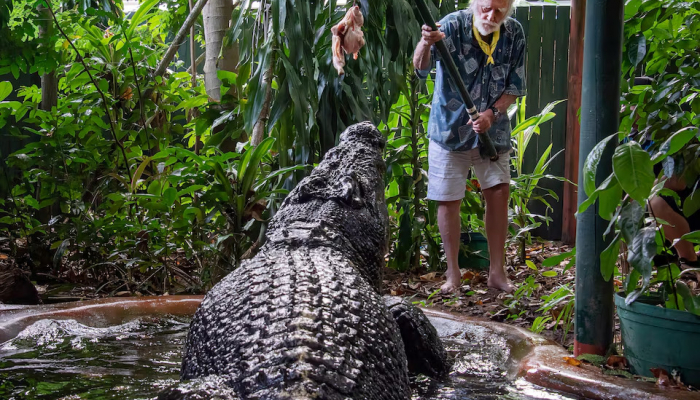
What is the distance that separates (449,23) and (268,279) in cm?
263

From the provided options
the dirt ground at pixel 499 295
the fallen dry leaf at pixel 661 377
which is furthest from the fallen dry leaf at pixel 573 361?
the dirt ground at pixel 499 295

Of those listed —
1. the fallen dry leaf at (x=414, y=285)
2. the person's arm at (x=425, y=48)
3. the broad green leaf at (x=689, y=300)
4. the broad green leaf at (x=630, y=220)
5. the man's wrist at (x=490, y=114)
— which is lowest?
the fallen dry leaf at (x=414, y=285)

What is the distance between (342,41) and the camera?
2.82 m

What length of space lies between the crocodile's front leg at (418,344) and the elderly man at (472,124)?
1513 millimetres

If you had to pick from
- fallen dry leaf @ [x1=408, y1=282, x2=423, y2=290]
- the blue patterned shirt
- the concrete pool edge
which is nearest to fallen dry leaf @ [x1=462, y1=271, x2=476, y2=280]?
fallen dry leaf @ [x1=408, y1=282, x2=423, y2=290]

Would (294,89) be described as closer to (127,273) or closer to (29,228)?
(127,273)

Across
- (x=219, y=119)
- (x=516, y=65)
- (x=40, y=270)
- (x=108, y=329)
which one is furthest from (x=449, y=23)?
(x=40, y=270)

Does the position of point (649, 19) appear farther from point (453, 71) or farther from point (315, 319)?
point (315, 319)

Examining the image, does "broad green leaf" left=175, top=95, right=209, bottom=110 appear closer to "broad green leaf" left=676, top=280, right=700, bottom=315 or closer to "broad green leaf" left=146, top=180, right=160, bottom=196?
"broad green leaf" left=146, top=180, right=160, bottom=196

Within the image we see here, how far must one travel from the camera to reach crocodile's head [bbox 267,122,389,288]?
216 cm

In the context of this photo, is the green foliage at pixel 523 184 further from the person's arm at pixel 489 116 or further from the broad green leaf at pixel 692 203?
the broad green leaf at pixel 692 203

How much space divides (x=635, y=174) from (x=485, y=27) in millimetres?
2132

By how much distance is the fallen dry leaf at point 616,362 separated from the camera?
7.08 feet

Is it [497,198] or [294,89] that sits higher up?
[294,89]
